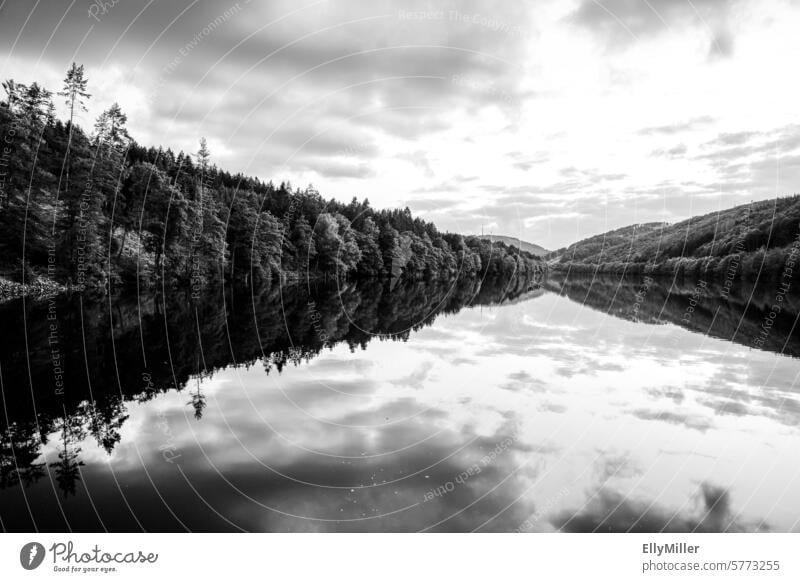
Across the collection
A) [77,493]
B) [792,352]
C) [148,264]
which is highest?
[148,264]

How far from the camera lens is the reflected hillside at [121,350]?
1350 centimetres

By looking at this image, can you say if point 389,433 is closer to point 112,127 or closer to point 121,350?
point 121,350

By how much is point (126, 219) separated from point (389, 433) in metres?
69.5

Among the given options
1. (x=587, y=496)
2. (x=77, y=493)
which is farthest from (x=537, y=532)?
(x=77, y=493)

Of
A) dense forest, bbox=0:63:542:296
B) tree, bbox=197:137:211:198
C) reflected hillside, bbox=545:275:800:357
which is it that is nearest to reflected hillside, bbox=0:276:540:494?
dense forest, bbox=0:63:542:296

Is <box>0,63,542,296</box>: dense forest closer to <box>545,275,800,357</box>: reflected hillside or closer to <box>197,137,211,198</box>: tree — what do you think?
<box>197,137,211,198</box>: tree

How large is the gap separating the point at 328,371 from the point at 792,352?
2611 centimetres

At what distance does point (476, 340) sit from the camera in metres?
31.0

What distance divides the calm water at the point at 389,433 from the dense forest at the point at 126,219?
74.9 feet

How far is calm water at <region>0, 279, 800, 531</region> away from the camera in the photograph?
984 centimetres

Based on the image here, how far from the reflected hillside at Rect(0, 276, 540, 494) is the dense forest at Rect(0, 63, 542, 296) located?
37.7 ft

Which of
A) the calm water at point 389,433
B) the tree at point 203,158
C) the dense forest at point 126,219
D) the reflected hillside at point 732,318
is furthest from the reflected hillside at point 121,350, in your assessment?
the tree at point 203,158

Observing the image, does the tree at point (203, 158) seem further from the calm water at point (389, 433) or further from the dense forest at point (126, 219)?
the calm water at point (389, 433)
